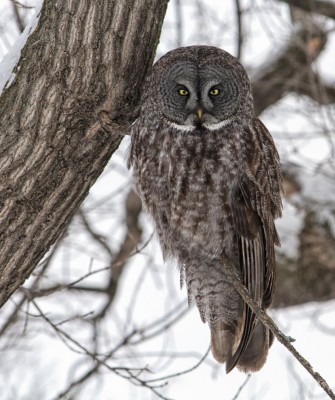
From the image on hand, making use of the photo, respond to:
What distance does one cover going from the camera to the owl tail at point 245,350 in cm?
410

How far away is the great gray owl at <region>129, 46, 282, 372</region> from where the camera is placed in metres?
3.86

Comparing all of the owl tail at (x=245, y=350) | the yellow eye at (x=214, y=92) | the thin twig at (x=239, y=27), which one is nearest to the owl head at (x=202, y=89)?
the yellow eye at (x=214, y=92)

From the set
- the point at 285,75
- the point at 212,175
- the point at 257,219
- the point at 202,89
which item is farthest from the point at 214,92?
the point at 285,75

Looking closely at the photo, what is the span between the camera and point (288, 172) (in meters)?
7.31

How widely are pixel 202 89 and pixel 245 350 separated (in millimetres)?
1439

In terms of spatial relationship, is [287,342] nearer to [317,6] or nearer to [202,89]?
[202,89]

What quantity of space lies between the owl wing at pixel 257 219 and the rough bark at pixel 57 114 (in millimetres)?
849

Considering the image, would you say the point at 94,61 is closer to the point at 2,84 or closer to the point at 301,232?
the point at 2,84

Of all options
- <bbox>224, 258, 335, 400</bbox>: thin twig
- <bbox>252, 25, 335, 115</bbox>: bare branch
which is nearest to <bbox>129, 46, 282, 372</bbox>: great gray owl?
<bbox>224, 258, 335, 400</bbox>: thin twig

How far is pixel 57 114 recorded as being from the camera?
316 cm

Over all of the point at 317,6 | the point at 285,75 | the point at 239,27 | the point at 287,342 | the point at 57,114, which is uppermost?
the point at 285,75

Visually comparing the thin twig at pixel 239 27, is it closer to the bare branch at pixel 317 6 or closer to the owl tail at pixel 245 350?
the bare branch at pixel 317 6

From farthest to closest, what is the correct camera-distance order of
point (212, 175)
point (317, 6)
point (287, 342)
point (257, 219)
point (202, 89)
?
point (317, 6)
point (202, 89)
point (257, 219)
point (212, 175)
point (287, 342)

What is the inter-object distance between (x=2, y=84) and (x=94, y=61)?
0.39 m
